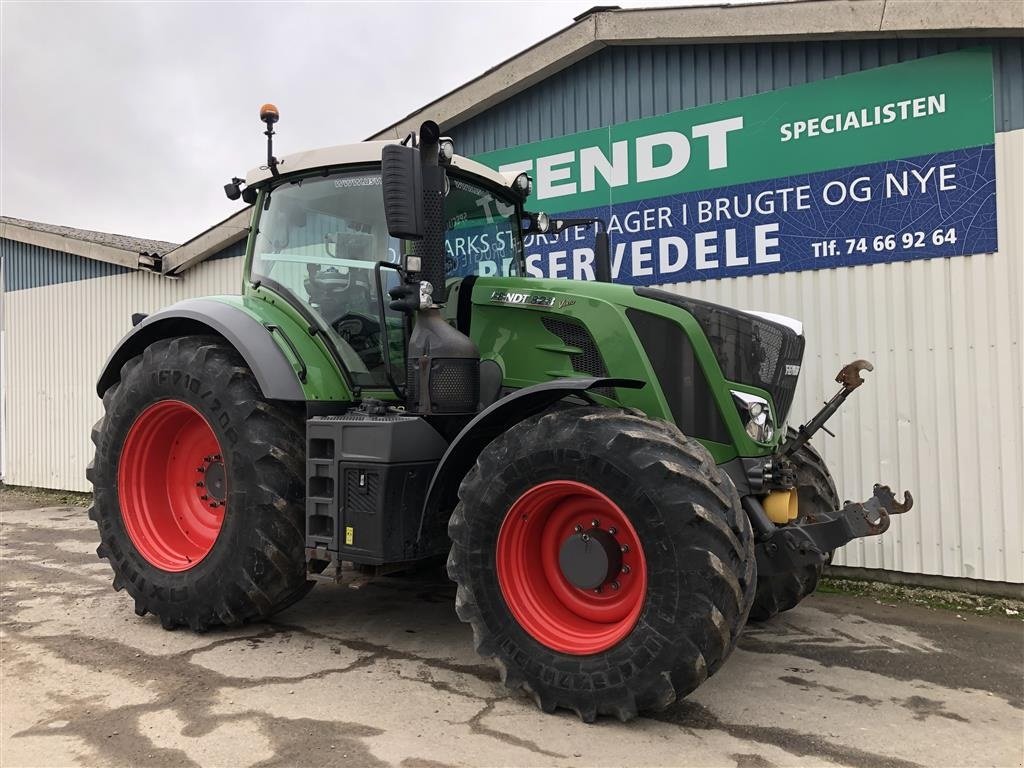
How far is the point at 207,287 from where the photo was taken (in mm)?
10266

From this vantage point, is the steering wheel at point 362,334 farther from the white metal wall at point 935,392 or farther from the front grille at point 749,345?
the white metal wall at point 935,392

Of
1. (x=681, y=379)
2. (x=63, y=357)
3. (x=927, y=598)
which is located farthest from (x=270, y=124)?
(x=63, y=357)

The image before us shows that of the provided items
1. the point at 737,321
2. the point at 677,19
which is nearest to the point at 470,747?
the point at 737,321

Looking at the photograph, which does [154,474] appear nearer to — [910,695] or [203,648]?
[203,648]

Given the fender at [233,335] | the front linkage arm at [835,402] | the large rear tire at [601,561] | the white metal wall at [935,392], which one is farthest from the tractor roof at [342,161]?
the white metal wall at [935,392]

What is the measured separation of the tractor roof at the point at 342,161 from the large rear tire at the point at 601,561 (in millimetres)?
1848

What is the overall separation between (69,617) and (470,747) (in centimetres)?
325

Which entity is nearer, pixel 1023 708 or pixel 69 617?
pixel 1023 708

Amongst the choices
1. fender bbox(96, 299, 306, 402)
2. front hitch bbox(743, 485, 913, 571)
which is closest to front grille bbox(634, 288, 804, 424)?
front hitch bbox(743, 485, 913, 571)

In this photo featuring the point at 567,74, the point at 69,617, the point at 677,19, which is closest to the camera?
the point at 69,617

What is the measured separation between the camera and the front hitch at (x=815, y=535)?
3479mm

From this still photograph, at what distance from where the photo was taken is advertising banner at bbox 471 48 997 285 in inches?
214

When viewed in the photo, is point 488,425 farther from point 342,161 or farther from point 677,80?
point 677,80

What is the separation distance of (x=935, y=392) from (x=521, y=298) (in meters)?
3.29
